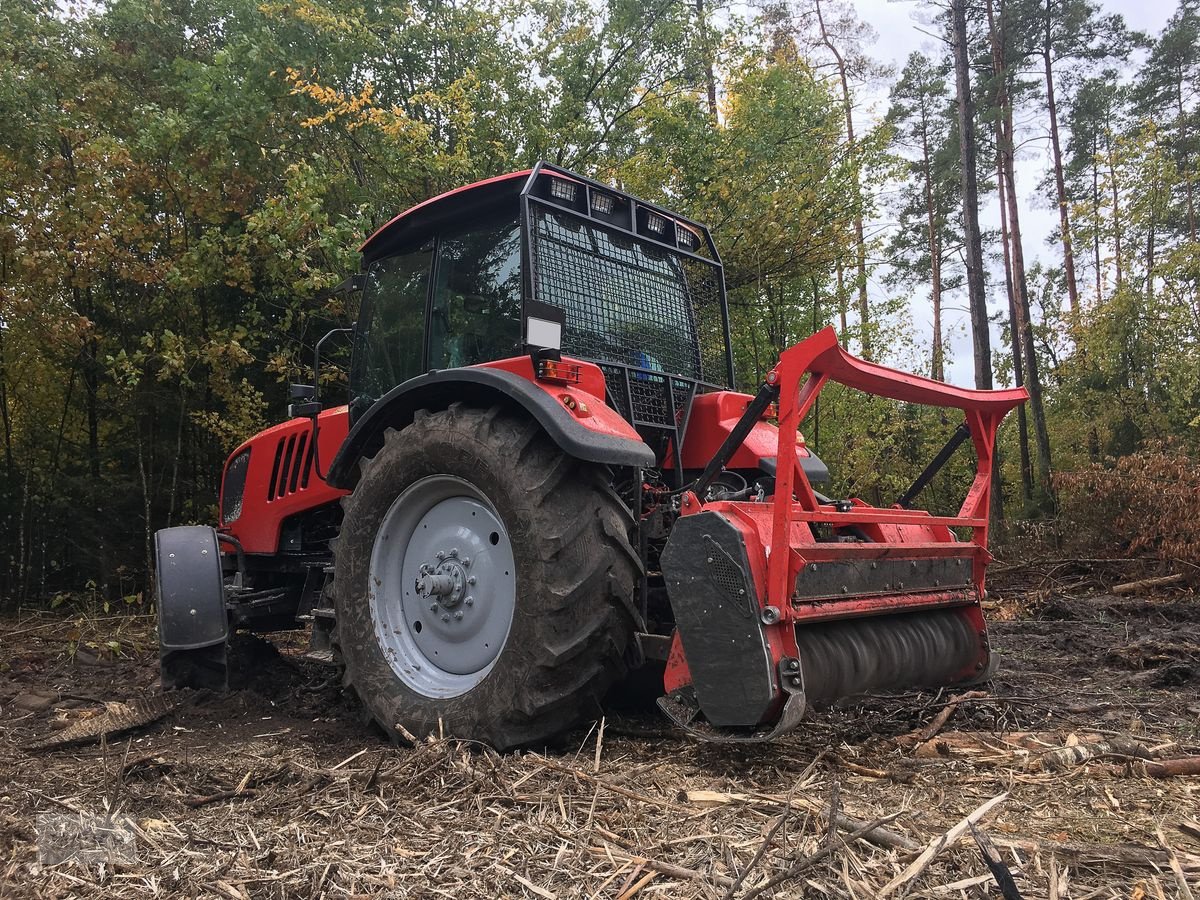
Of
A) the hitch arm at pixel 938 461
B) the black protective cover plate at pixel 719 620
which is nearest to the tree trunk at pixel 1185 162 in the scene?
the hitch arm at pixel 938 461

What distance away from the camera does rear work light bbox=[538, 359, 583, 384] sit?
3426mm

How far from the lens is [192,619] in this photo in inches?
189

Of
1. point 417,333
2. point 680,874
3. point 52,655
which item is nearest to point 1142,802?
point 680,874

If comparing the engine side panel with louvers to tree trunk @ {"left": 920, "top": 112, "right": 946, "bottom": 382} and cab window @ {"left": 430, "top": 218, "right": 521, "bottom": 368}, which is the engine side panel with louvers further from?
tree trunk @ {"left": 920, "top": 112, "right": 946, "bottom": 382}

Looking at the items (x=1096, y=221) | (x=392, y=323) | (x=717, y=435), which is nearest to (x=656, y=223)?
(x=717, y=435)

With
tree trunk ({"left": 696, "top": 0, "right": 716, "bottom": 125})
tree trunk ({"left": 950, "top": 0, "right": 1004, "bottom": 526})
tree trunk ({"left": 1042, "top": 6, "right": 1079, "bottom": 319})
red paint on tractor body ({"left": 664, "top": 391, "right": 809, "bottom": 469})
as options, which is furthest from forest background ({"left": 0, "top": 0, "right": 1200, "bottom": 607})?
tree trunk ({"left": 1042, "top": 6, "right": 1079, "bottom": 319})

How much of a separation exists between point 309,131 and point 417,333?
7251 mm

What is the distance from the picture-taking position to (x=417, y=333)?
4.50 meters

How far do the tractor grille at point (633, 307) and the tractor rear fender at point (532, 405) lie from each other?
44 centimetres

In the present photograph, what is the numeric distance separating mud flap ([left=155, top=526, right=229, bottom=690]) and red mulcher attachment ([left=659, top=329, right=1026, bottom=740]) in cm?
287

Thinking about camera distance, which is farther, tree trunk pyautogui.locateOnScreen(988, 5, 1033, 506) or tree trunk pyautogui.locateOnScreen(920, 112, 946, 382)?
tree trunk pyautogui.locateOnScreen(920, 112, 946, 382)

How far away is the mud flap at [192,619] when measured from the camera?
477 centimetres

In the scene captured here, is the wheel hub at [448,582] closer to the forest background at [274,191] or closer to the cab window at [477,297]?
the cab window at [477,297]

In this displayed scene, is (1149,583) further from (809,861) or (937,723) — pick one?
(809,861)
